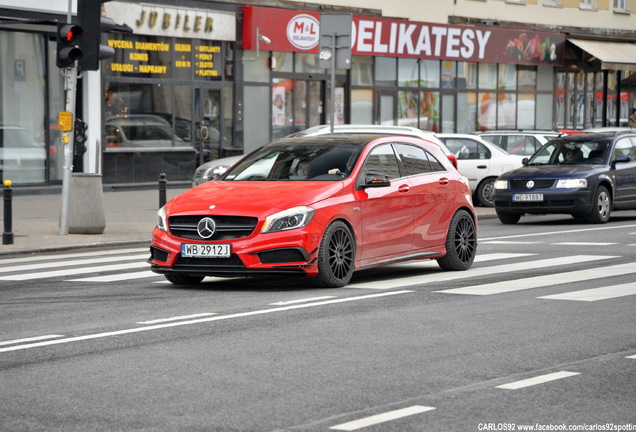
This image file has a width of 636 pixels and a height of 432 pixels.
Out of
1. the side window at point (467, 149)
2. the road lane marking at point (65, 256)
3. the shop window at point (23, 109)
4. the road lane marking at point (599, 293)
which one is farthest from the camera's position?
the shop window at point (23, 109)

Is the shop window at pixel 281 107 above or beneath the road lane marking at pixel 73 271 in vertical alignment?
above

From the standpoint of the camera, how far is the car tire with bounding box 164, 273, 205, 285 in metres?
12.6

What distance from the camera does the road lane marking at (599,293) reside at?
11336mm

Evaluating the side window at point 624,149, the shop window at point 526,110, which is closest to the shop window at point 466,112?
the shop window at point 526,110

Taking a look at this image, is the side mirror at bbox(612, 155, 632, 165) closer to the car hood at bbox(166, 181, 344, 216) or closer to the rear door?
the rear door

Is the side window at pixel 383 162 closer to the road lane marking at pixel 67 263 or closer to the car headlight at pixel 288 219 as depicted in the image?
the car headlight at pixel 288 219

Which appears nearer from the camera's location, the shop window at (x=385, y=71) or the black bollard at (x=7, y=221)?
the black bollard at (x=7, y=221)

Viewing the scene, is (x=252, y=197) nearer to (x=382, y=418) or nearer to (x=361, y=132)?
(x=382, y=418)

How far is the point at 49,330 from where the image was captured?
9.60 metres

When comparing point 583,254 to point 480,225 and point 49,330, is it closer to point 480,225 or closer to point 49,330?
point 480,225

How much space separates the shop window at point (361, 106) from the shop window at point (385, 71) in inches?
22.4

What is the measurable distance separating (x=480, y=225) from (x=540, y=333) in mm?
13174

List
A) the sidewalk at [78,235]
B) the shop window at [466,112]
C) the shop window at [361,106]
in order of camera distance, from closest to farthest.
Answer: the sidewalk at [78,235], the shop window at [361,106], the shop window at [466,112]

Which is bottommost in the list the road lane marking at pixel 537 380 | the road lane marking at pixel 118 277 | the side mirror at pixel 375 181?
the road lane marking at pixel 118 277
